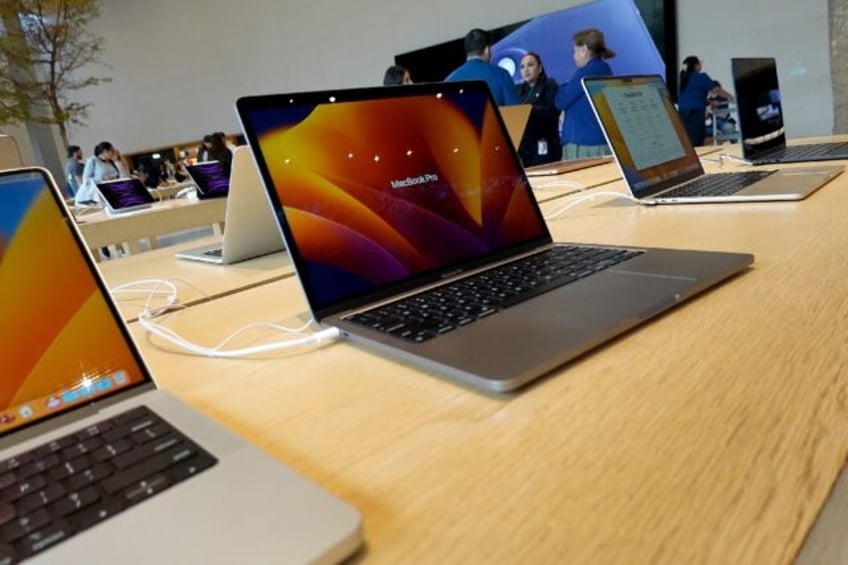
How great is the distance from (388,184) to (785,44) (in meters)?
3.99

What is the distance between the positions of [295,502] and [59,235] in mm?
327

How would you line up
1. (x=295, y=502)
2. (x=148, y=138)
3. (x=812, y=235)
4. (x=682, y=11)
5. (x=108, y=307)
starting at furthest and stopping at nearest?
(x=148, y=138) → (x=682, y=11) → (x=812, y=235) → (x=108, y=307) → (x=295, y=502)

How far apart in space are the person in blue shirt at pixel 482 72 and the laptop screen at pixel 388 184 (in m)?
1.91

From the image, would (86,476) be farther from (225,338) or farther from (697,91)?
(697,91)

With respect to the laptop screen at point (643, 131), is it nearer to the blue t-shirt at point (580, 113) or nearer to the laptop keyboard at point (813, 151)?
the laptop keyboard at point (813, 151)

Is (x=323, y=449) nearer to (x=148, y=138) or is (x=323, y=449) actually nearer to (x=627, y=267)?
(x=627, y=267)

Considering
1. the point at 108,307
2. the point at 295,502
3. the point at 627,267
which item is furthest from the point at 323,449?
the point at 627,267

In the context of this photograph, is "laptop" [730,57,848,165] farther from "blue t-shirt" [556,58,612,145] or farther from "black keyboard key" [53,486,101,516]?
"black keyboard key" [53,486,101,516]

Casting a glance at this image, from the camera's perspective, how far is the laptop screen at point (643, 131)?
1.05 m

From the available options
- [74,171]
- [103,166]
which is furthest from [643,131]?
[74,171]

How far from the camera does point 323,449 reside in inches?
13.3

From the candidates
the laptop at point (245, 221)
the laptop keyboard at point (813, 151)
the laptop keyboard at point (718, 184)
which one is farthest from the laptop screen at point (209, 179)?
the laptop keyboard at point (813, 151)

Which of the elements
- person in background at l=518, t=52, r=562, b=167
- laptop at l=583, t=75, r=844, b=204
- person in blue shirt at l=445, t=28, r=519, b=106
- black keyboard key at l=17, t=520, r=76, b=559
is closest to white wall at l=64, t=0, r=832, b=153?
person in background at l=518, t=52, r=562, b=167

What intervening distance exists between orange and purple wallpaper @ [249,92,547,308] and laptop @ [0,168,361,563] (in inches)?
7.5
